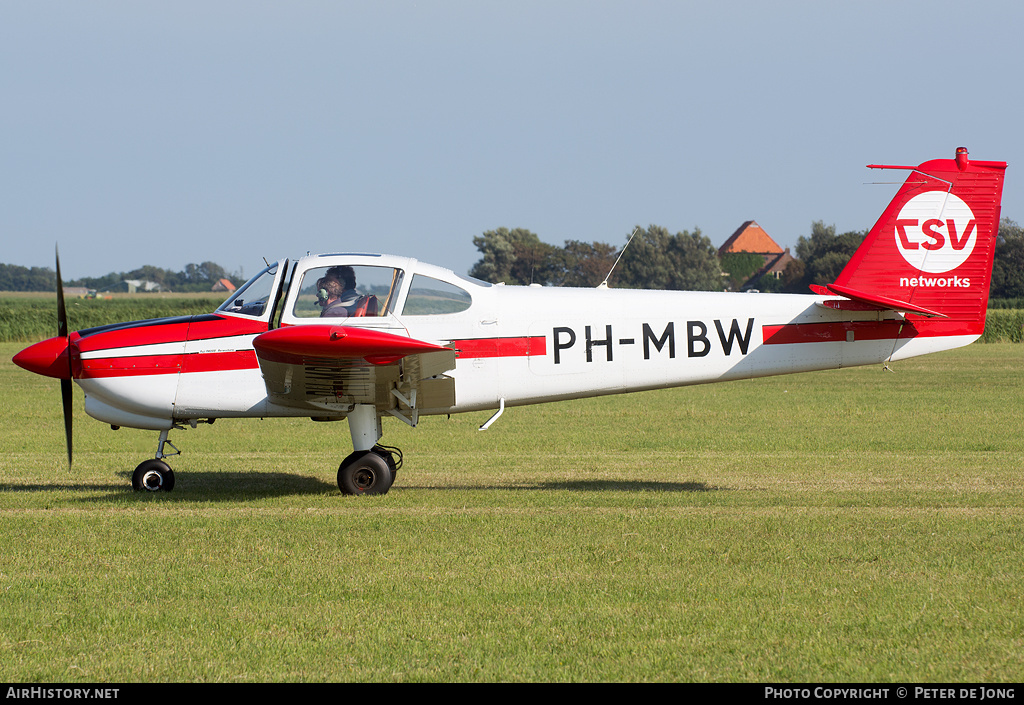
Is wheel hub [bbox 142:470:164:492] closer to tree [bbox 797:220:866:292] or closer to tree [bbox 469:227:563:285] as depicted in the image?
tree [bbox 469:227:563:285]

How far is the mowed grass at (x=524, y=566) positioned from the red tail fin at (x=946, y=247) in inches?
70.7

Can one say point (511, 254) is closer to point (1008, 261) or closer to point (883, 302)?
point (1008, 261)

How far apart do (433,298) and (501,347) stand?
0.78 metres

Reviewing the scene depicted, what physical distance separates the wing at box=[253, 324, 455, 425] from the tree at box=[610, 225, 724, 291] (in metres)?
60.0

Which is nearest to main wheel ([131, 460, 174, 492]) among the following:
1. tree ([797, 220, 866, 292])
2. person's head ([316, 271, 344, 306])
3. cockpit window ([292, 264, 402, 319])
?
cockpit window ([292, 264, 402, 319])

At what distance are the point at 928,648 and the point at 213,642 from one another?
3429 millimetres

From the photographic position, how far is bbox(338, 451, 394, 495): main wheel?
920 centimetres

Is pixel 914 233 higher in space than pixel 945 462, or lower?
higher

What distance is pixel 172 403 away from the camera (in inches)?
355

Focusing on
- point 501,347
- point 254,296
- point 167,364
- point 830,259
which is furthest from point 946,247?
point 830,259

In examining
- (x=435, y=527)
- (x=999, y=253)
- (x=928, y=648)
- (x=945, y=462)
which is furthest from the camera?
(x=999, y=253)

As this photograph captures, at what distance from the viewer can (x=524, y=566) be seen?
249 inches
